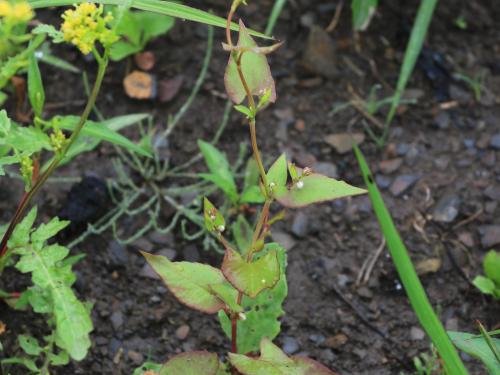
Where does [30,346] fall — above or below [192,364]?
below

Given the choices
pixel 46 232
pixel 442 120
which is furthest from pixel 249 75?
pixel 442 120

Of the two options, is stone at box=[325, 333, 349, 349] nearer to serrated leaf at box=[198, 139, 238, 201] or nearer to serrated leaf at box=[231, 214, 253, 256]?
serrated leaf at box=[231, 214, 253, 256]

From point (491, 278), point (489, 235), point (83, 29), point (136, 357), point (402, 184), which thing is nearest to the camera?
point (83, 29)

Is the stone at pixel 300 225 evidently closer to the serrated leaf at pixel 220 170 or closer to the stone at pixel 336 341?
the serrated leaf at pixel 220 170

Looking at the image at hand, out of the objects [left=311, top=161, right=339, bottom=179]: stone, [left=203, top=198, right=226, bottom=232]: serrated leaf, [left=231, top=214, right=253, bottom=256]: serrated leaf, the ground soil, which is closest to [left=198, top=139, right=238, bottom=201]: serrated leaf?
[left=231, top=214, right=253, bottom=256]: serrated leaf

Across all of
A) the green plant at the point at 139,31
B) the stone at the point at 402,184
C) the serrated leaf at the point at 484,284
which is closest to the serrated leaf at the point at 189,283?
the serrated leaf at the point at 484,284

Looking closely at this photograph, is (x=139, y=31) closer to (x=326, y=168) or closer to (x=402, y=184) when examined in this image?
(x=326, y=168)
